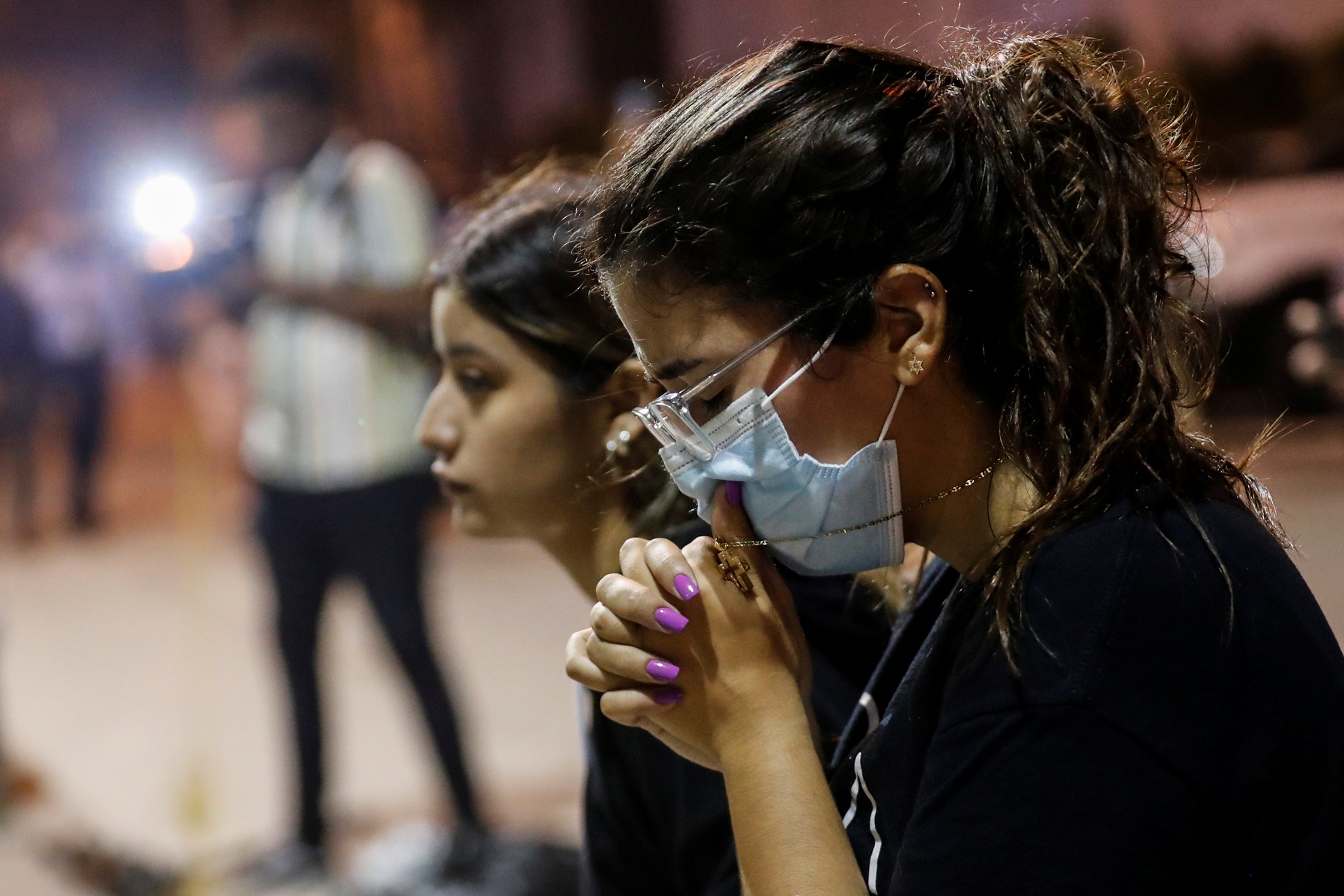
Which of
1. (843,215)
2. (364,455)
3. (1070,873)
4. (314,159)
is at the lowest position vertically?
(1070,873)

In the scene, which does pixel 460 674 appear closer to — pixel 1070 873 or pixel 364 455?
pixel 364 455

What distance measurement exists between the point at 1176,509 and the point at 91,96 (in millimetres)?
6180

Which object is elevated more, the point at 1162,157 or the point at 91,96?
the point at 91,96

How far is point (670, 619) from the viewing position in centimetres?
81

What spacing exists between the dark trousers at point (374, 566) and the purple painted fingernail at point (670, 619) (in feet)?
5.83

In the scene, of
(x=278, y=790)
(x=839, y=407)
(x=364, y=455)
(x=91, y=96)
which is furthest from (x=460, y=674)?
(x=91, y=96)

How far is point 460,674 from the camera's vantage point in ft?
12.4

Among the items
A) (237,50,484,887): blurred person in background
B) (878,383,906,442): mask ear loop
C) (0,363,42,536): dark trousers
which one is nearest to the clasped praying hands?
(878,383,906,442): mask ear loop

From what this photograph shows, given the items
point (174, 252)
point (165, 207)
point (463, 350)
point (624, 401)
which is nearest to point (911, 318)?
point (624, 401)

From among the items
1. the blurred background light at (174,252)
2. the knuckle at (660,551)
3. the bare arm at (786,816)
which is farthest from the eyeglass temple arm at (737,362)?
the blurred background light at (174,252)

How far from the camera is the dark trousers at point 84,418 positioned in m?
5.71

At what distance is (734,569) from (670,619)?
2.6 inches

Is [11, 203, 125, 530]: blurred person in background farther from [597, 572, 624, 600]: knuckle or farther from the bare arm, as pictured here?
the bare arm

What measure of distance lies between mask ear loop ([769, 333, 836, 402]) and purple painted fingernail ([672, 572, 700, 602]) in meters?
0.13
